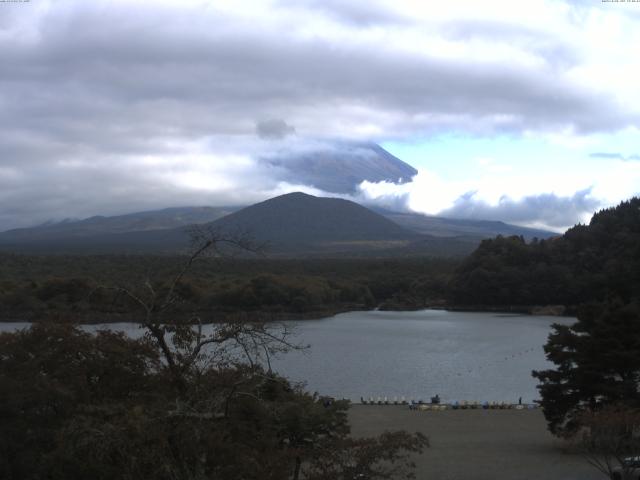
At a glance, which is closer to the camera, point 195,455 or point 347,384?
point 195,455

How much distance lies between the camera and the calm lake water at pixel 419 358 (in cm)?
2512

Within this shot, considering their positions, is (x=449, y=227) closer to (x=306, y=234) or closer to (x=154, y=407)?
(x=306, y=234)

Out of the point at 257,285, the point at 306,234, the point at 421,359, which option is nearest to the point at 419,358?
the point at 421,359

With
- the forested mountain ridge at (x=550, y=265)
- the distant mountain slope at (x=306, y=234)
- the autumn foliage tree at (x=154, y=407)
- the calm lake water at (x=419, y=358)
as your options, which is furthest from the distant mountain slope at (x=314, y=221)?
the autumn foliage tree at (x=154, y=407)

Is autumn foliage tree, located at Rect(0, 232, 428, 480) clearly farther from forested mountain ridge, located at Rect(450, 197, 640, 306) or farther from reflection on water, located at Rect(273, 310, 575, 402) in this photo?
forested mountain ridge, located at Rect(450, 197, 640, 306)

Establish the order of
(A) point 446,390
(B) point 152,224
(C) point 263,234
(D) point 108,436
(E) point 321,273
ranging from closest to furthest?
(D) point 108,436 < (A) point 446,390 < (E) point 321,273 < (C) point 263,234 < (B) point 152,224

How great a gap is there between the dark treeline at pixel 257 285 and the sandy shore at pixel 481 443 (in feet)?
67.0

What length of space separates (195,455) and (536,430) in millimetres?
13773

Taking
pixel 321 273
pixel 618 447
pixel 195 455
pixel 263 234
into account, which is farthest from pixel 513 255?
pixel 263 234

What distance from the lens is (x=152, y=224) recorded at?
162625 millimetres

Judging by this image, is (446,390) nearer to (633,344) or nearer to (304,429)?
(633,344)

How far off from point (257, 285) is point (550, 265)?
80.7ft

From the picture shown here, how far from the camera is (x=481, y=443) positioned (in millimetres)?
16047

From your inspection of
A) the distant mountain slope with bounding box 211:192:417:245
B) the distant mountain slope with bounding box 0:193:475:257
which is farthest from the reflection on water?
the distant mountain slope with bounding box 211:192:417:245
